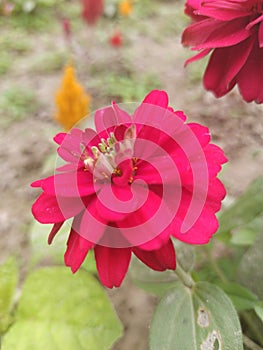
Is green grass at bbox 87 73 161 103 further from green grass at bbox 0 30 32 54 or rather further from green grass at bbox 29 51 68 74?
green grass at bbox 0 30 32 54

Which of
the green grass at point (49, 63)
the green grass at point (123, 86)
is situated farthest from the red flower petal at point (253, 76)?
the green grass at point (49, 63)

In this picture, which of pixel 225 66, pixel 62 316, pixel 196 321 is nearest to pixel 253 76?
pixel 225 66

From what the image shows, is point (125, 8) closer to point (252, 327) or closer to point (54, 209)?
point (252, 327)

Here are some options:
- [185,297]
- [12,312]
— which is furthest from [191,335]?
[12,312]

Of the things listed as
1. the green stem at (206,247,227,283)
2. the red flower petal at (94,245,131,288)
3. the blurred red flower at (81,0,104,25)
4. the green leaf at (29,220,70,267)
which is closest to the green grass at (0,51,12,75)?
the blurred red flower at (81,0,104,25)

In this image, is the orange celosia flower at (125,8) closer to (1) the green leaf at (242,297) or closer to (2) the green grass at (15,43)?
(2) the green grass at (15,43)
